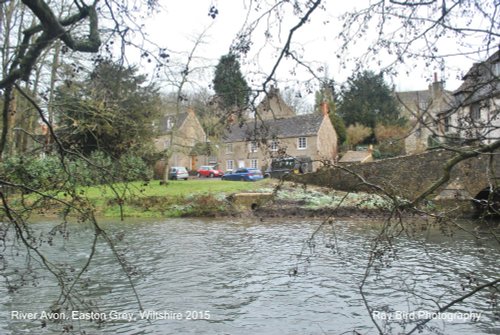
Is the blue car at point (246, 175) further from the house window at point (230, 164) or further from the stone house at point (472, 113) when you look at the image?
the stone house at point (472, 113)

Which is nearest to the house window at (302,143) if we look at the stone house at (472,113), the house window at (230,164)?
the house window at (230,164)

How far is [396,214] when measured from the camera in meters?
4.03

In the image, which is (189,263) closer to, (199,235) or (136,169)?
(199,235)

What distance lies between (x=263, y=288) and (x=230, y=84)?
5.55 m

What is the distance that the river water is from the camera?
6.77 meters

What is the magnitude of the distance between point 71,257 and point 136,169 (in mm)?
8563

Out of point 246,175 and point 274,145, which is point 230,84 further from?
point 246,175

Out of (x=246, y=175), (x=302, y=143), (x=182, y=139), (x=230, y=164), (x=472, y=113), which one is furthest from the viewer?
(x=230, y=164)

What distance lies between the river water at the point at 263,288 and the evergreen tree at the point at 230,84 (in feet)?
5.48

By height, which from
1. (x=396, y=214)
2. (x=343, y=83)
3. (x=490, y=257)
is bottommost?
(x=490, y=257)

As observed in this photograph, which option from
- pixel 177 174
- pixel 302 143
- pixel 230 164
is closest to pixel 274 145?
pixel 177 174

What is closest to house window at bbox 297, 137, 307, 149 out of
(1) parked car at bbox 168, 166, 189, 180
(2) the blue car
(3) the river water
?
(2) the blue car

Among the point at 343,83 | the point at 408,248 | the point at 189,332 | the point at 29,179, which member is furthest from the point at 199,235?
the point at 343,83

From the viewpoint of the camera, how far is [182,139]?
3388 centimetres
